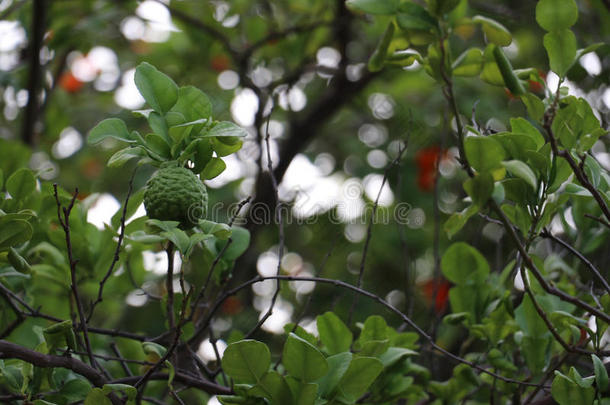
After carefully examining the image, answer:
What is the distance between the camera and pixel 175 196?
100 cm

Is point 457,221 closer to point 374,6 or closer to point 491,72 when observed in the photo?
point 491,72

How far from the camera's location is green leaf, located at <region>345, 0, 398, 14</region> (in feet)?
3.39

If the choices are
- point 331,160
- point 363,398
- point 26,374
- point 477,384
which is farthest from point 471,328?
point 331,160

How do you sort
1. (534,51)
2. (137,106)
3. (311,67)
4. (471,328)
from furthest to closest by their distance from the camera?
(534,51)
(137,106)
(311,67)
(471,328)

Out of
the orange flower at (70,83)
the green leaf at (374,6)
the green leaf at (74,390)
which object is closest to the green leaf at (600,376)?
the green leaf at (374,6)

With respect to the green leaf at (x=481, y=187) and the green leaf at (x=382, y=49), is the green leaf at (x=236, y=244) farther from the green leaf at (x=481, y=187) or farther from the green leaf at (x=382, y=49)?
the green leaf at (x=481, y=187)

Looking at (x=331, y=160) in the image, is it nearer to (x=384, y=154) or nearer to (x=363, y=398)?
(x=384, y=154)

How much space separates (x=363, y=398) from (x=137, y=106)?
6.62ft

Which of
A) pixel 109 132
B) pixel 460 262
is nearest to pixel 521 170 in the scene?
pixel 460 262

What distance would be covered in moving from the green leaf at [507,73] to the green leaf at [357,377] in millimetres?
492

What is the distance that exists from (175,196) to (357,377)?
0.43m

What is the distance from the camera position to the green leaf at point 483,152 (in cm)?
95

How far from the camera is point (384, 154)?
331cm

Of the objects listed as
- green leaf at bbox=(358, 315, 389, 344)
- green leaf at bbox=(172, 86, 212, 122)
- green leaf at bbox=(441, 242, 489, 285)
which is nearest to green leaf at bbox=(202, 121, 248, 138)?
green leaf at bbox=(172, 86, 212, 122)
